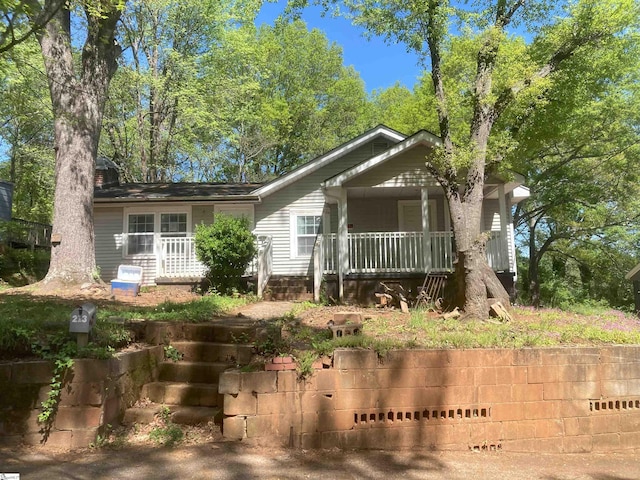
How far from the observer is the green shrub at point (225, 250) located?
1152 centimetres

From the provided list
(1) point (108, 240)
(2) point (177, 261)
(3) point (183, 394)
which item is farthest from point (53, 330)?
(1) point (108, 240)

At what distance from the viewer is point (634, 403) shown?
5781mm

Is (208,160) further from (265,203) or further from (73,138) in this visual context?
(73,138)

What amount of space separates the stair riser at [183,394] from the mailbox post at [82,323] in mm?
1102

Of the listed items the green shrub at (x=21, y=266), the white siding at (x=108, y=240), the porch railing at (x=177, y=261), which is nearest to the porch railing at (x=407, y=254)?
the porch railing at (x=177, y=261)

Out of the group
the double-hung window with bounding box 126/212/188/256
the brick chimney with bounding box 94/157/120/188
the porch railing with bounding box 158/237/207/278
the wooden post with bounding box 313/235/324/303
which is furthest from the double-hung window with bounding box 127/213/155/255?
the wooden post with bounding box 313/235/324/303

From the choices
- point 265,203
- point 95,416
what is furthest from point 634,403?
point 265,203

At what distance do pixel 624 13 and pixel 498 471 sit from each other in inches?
367

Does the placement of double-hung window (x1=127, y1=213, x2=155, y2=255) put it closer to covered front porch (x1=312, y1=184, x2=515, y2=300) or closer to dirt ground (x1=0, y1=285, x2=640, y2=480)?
covered front porch (x1=312, y1=184, x2=515, y2=300)

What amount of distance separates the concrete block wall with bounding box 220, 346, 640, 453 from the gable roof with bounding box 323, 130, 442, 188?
698cm

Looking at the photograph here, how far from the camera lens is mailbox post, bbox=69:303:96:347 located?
4723 mm

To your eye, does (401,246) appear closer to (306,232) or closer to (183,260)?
(306,232)

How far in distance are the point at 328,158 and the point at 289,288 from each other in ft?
14.0

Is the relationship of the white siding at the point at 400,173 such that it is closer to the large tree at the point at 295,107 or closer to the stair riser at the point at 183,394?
the stair riser at the point at 183,394
